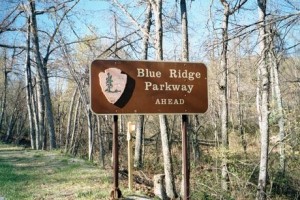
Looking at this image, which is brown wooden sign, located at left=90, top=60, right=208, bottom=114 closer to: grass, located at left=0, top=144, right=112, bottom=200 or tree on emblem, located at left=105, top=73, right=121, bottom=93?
tree on emblem, located at left=105, top=73, right=121, bottom=93

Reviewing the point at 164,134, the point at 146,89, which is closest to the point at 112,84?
the point at 146,89

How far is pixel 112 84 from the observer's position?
247 inches

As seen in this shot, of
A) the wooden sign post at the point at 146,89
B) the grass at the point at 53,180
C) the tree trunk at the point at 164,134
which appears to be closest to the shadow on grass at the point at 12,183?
the grass at the point at 53,180

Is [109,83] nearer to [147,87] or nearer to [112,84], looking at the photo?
[112,84]

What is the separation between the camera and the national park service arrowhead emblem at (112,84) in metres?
6.25

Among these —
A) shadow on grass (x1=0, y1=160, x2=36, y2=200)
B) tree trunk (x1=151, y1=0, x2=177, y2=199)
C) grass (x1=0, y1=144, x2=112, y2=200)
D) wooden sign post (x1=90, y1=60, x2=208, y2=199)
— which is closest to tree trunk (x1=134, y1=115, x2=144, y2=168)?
grass (x1=0, y1=144, x2=112, y2=200)

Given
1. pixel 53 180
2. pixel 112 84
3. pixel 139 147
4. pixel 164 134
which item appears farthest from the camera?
pixel 139 147

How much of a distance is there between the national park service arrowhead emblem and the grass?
328 cm

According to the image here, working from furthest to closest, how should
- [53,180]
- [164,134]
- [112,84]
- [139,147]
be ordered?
[139,147] → [164,134] → [53,180] → [112,84]

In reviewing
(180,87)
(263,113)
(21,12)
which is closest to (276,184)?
(263,113)

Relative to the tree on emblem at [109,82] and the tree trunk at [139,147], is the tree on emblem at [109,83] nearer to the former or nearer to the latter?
the tree on emblem at [109,82]

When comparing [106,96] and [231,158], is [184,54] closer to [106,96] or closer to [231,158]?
[231,158]

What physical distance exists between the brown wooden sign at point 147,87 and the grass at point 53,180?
10.3 ft

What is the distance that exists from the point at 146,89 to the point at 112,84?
1.81 ft
